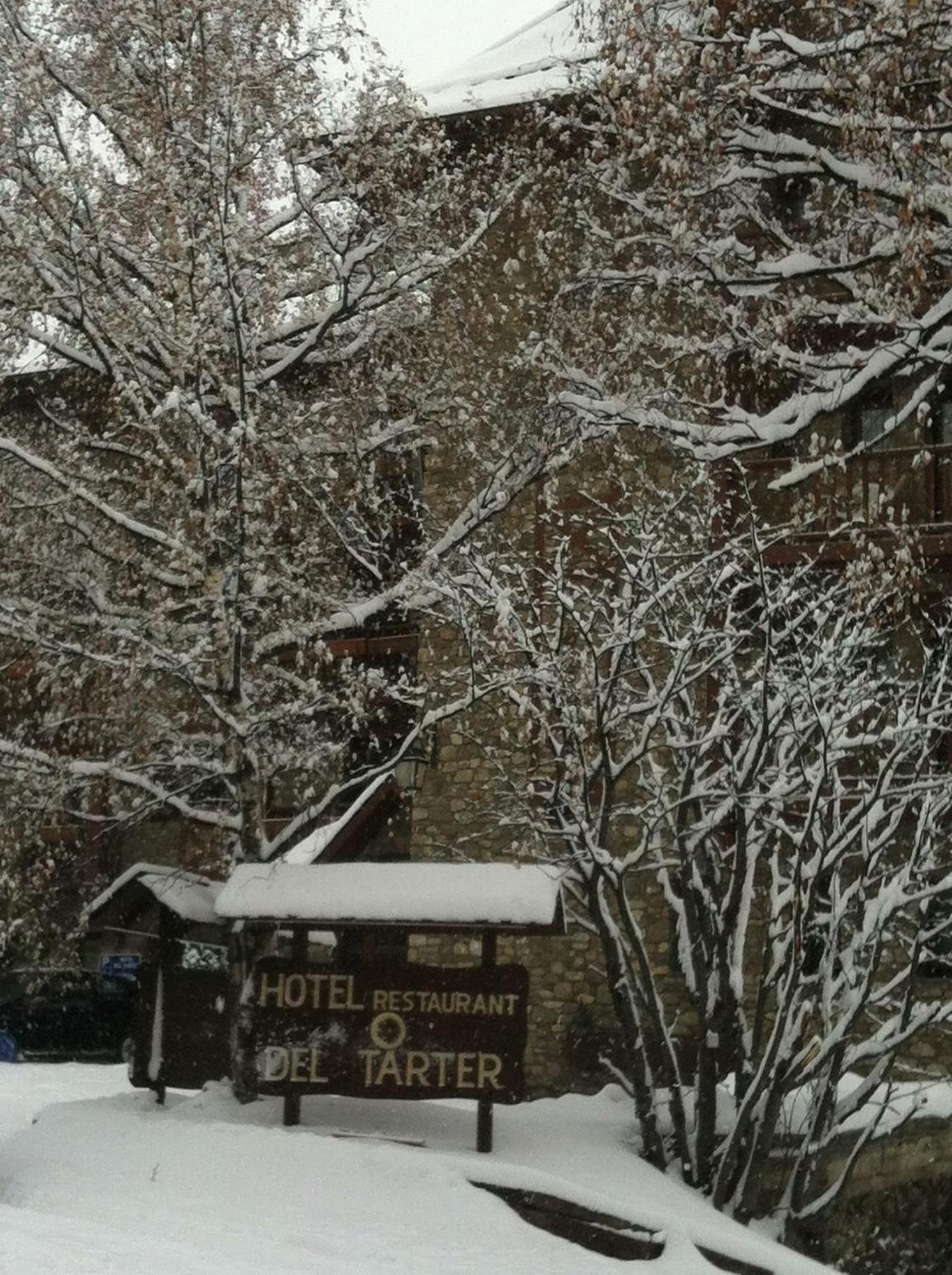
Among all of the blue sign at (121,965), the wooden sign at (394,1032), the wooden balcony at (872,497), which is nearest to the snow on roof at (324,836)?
the wooden sign at (394,1032)

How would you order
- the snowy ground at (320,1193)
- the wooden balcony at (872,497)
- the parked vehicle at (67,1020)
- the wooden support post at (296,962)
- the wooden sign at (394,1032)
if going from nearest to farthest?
the snowy ground at (320,1193)
the wooden sign at (394,1032)
the wooden support post at (296,962)
the wooden balcony at (872,497)
the parked vehicle at (67,1020)

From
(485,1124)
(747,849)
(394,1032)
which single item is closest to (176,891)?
(394,1032)

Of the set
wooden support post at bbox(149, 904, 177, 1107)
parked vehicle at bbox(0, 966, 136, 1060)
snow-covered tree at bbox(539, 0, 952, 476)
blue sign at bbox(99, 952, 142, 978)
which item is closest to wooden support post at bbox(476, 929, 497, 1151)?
wooden support post at bbox(149, 904, 177, 1107)

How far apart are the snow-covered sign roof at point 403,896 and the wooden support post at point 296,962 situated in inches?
13.5

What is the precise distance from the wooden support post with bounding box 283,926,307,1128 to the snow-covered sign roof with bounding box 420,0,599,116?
8.34 metres

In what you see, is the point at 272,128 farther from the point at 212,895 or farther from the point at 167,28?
the point at 212,895

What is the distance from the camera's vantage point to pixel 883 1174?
13.5 m

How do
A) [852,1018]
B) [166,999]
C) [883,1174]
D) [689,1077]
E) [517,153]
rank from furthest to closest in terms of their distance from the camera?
[689,1077], [517,153], [883,1174], [166,999], [852,1018]

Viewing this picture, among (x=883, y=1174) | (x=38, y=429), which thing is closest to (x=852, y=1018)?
(x=883, y=1174)

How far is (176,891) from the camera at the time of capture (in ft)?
41.3

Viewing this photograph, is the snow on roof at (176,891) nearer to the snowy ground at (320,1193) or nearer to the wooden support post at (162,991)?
the wooden support post at (162,991)

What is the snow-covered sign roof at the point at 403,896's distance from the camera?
34.8 feet

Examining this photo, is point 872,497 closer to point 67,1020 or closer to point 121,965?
point 67,1020

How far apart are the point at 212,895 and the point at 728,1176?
4.66 meters
